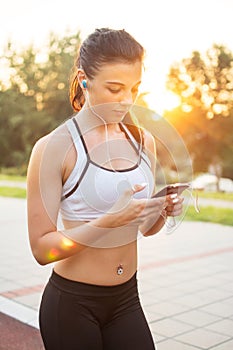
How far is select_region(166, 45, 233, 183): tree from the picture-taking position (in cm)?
3938

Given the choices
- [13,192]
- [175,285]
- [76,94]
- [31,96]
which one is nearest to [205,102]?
[31,96]

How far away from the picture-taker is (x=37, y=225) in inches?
71.0

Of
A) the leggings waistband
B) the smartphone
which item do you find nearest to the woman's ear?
the smartphone

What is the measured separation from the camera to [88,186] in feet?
6.02

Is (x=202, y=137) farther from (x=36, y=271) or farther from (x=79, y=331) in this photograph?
(x=79, y=331)

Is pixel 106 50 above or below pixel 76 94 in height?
above

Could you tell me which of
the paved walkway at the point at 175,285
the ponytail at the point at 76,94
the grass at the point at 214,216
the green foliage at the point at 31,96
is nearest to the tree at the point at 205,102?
the green foliage at the point at 31,96

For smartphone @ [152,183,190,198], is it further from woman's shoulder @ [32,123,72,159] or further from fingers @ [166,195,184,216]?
woman's shoulder @ [32,123,72,159]

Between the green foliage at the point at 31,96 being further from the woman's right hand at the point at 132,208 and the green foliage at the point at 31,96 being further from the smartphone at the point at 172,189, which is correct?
the woman's right hand at the point at 132,208

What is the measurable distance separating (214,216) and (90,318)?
9.46 metres

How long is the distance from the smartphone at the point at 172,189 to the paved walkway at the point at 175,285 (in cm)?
246

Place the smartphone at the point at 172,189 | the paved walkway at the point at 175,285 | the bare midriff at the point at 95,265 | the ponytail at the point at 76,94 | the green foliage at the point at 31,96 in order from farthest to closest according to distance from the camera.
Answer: the green foliage at the point at 31,96, the paved walkway at the point at 175,285, the ponytail at the point at 76,94, the bare midriff at the point at 95,265, the smartphone at the point at 172,189

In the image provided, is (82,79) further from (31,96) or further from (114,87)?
(31,96)

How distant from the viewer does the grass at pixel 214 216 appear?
10746 mm
